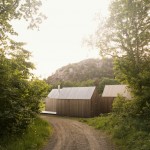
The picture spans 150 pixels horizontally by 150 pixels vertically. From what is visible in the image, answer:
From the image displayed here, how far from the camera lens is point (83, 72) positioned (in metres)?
91.5

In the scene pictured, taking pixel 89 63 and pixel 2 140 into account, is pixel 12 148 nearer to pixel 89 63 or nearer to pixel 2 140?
pixel 2 140

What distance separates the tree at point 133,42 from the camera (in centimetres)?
2418

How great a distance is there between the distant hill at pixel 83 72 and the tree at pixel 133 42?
6018 cm

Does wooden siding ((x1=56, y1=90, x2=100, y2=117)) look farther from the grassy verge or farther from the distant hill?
the distant hill

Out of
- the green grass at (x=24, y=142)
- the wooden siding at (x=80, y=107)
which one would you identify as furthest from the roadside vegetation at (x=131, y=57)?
the wooden siding at (x=80, y=107)

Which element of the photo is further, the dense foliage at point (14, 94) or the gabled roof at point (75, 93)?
the gabled roof at point (75, 93)

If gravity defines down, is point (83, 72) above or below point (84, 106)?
above

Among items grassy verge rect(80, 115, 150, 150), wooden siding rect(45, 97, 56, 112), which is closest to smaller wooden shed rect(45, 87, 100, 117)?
wooden siding rect(45, 97, 56, 112)

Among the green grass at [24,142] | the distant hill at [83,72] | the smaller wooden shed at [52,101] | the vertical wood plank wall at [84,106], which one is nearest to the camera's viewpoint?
the green grass at [24,142]

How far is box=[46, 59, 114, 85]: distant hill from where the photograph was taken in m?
88.0

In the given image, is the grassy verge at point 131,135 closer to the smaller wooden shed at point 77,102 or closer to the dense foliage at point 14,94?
the dense foliage at point 14,94

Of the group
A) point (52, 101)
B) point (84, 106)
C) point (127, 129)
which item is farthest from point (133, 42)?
point (52, 101)

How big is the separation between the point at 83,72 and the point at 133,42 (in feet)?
216

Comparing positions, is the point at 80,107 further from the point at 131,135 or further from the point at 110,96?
the point at 131,135
